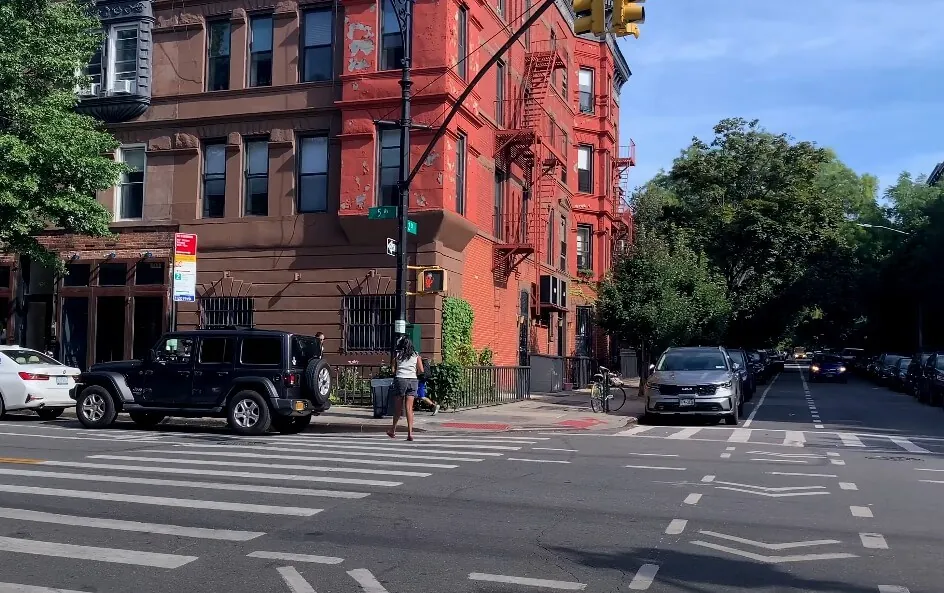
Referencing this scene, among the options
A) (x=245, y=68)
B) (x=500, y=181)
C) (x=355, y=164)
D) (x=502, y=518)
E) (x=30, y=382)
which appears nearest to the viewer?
(x=502, y=518)

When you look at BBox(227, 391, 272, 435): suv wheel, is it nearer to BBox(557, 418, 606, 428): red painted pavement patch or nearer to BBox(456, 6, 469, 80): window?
BBox(557, 418, 606, 428): red painted pavement patch

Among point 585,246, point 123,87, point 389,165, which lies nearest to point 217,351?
point 389,165

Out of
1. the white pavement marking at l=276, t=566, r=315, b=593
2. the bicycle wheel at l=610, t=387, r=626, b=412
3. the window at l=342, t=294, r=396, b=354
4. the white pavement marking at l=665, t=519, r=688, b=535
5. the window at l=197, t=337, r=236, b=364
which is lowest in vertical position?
the white pavement marking at l=276, t=566, r=315, b=593

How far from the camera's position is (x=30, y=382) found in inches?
713

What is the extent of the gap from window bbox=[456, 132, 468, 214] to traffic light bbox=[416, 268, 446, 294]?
3278 mm

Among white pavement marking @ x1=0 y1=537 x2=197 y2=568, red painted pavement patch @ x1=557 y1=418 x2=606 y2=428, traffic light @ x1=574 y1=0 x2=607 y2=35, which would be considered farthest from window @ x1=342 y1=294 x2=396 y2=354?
white pavement marking @ x1=0 y1=537 x2=197 y2=568

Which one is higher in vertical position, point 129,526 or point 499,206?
point 499,206

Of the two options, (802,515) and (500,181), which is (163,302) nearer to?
(500,181)

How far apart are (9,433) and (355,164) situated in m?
10.6

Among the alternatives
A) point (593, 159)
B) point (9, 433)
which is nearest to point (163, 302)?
point (9, 433)

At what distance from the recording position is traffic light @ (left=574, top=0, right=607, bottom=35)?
37.3 ft

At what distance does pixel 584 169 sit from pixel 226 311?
805 inches

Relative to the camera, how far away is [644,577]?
640 centimetres

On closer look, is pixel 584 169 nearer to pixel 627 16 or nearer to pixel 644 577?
pixel 627 16
